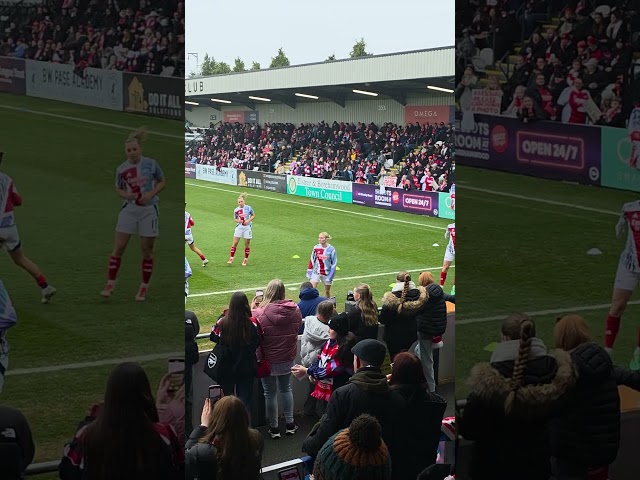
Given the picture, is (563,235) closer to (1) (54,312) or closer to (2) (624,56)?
(2) (624,56)

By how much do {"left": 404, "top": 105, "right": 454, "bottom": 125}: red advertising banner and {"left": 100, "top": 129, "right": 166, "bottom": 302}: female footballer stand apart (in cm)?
2445

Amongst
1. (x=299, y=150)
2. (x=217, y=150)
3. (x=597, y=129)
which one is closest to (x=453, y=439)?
(x=597, y=129)

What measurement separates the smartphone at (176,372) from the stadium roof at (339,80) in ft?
63.9

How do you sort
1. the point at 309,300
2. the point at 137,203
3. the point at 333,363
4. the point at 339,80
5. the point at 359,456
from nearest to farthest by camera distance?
the point at 359,456 < the point at 137,203 < the point at 333,363 < the point at 309,300 < the point at 339,80

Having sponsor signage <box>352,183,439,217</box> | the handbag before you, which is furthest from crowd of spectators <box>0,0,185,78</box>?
sponsor signage <box>352,183,439,217</box>

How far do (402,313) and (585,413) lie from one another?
262cm

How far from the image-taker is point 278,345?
577 cm

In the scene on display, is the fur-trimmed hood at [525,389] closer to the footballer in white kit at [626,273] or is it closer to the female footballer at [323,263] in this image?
the footballer in white kit at [626,273]

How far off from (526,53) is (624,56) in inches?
20.3

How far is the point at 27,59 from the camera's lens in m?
4.09

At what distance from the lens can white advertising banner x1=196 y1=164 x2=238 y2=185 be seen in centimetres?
3086

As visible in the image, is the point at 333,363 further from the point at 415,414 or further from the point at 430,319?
the point at 415,414

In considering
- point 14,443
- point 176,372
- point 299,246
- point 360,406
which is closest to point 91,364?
point 176,372

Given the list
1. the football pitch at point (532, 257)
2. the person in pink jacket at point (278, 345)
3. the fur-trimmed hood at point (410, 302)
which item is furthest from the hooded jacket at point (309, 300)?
the football pitch at point (532, 257)
